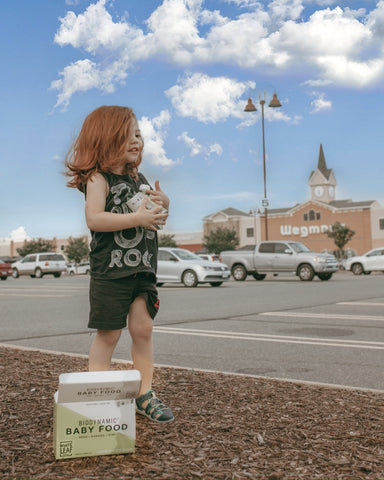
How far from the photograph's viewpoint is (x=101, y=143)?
3129 mm

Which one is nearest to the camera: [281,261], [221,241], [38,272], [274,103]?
[281,261]

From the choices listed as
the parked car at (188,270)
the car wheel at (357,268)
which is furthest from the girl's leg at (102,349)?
the car wheel at (357,268)

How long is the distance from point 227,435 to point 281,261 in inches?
850

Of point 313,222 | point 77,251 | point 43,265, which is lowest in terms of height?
point 43,265

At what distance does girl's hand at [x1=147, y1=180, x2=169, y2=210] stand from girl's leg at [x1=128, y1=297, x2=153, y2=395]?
534mm

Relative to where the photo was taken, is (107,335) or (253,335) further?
(253,335)

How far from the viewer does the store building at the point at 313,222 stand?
253 ft

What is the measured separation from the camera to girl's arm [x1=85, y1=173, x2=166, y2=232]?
2.97 meters

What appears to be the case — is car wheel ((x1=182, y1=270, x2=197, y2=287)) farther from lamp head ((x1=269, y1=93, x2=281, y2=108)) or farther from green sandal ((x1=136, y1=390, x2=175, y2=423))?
green sandal ((x1=136, y1=390, x2=175, y2=423))

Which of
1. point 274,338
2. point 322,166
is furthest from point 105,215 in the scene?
point 322,166

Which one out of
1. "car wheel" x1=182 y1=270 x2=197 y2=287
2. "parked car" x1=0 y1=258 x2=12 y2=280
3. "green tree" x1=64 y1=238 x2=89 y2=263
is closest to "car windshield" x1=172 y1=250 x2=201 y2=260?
"car wheel" x1=182 y1=270 x2=197 y2=287

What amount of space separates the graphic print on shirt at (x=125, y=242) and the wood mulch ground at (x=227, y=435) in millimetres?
894

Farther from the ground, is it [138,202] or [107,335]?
[138,202]

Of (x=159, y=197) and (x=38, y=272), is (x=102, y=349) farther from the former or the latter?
(x=38, y=272)
